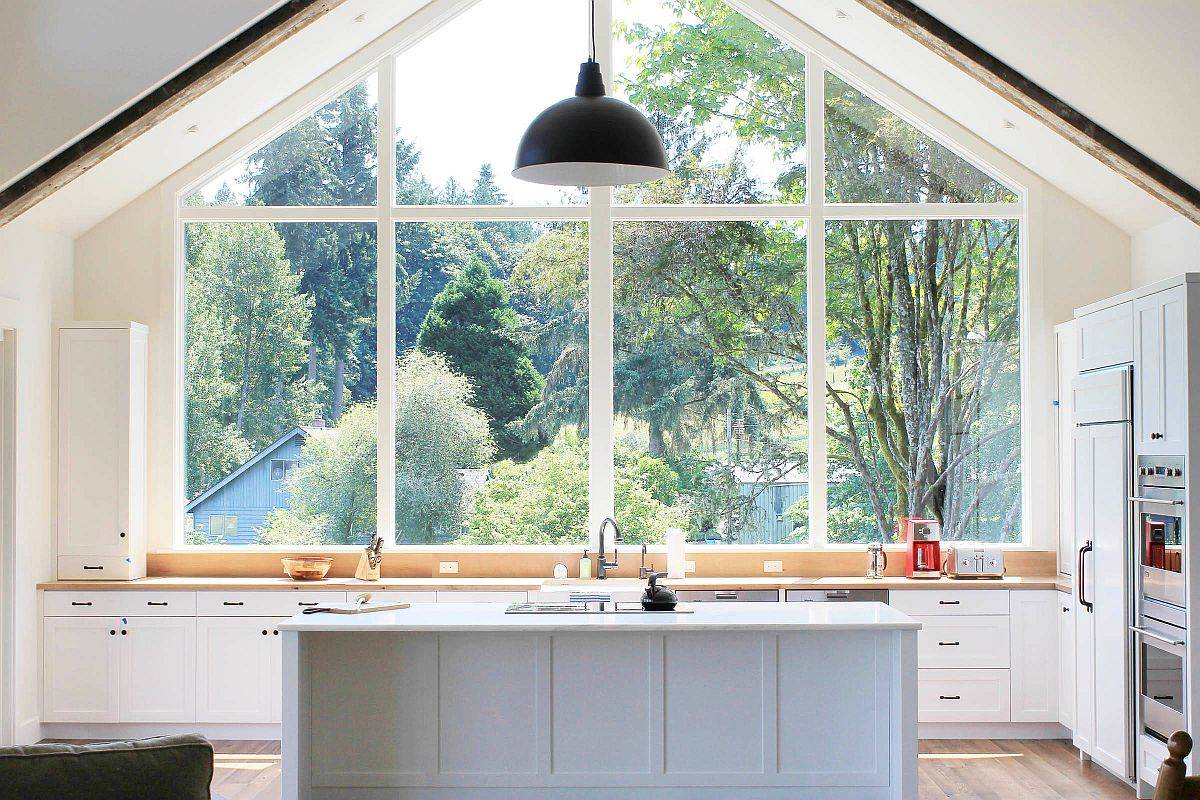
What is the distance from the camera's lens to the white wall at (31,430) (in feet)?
19.7

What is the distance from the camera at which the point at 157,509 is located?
6.75 meters

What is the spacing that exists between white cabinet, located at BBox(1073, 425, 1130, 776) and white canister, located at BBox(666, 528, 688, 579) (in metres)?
2.12

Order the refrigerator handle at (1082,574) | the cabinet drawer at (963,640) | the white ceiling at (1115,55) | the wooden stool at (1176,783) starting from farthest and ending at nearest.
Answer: the cabinet drawer at (963,640) < the refrigerator handle at (1082,574) < the white ceiling at (1115,55) < the wooden stool at (1176,783)

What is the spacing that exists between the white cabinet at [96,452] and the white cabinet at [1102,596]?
525 cm

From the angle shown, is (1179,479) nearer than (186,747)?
No

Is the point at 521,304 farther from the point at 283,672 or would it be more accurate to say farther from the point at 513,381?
the point at 283,672

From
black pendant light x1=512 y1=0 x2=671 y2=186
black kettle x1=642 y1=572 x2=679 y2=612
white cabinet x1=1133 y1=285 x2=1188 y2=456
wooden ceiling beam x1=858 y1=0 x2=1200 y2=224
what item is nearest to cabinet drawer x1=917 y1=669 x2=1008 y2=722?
white cabinet x1=1133 y1=285 x2=1188 y2=456

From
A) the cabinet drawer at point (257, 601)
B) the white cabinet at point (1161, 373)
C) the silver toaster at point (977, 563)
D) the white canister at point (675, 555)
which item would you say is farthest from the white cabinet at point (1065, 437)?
the cabinet drawer at point (257, 601)

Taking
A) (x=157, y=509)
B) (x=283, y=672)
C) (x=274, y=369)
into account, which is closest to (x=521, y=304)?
(x=274, y=369)

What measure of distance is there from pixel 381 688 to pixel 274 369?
2853 mm

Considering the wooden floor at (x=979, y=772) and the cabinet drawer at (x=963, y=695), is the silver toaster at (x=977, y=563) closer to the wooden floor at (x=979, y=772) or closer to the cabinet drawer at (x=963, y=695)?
the cabinet drawer at (x=963, y=695)

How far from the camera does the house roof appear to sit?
682 centimetres

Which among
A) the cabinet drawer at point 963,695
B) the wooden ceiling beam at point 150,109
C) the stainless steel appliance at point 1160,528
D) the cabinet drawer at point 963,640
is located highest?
the wooden ceiling beam at point 150,109

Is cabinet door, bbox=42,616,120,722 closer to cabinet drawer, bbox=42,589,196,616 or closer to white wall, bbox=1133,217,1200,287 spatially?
cabinet drawer, bbox=42,589,196,616
